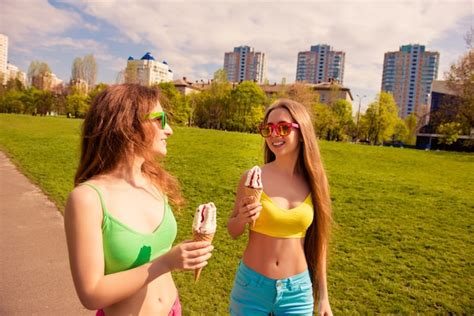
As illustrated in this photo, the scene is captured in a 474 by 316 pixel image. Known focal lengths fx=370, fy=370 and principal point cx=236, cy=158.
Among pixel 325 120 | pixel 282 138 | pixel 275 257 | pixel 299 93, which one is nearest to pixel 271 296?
pixel 275 257

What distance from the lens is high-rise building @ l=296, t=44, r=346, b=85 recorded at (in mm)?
176375

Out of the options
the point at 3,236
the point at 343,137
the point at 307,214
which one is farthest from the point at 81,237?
the point at 343,137

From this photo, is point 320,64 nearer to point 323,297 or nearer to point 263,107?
point 263,107

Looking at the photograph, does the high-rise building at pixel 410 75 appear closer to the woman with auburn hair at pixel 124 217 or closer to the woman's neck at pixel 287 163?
the woman's neck at pixel 287 163

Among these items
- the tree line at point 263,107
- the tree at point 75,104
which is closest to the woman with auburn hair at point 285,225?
the tree line at point 263,107

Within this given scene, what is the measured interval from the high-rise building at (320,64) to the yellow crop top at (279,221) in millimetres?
178525

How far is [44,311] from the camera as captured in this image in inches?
162

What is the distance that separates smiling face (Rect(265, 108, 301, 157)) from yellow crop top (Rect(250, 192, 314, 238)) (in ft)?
1.38

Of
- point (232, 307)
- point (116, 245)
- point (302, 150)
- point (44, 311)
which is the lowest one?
point (44, 311)

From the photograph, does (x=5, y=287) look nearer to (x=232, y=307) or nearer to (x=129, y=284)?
(x=232, y=307)

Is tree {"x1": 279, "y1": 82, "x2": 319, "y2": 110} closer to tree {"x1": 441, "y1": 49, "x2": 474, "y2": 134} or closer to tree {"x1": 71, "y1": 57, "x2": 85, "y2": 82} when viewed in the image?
tree {"x1": 441, "y1": 49, "x2": 474, "y2": 134}

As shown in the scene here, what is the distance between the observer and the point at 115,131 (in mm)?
1974

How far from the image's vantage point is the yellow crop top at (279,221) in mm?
2742

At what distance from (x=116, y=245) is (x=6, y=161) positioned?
1622 centimetres
